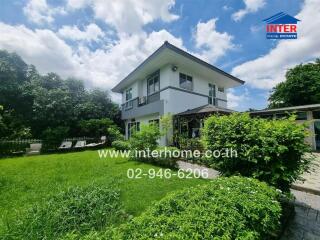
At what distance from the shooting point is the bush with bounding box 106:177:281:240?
168 centimetres

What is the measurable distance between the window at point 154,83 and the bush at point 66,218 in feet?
35.6

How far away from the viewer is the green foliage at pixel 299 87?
2302 centimetres

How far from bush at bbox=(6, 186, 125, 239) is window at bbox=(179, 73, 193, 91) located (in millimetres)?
10533

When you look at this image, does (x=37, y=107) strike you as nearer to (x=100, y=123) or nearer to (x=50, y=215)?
(x=100, y=123)

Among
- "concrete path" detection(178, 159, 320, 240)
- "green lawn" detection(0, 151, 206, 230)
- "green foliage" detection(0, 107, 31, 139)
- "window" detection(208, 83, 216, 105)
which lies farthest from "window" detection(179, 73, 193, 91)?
"green foliage" detection(0, 107, 31, 139)

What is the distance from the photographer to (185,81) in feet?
44.0

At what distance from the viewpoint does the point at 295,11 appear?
8.27m

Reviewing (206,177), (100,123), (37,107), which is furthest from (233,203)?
(37,107)

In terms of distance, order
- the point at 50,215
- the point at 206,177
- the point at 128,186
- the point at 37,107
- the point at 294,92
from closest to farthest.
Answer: the point at 50,215
the point at 128,186
the point at 206,177
the point at 37,107
the point at 294,92

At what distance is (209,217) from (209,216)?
0.03m

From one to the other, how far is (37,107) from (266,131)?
19.0 metres

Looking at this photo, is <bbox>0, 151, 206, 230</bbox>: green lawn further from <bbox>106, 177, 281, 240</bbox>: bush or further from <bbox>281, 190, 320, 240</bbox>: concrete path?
<bbox>281, 190, 320, 240</bbox>: concrete path

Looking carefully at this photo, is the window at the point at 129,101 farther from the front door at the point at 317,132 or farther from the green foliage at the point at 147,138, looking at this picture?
the front door at the point at 317,132

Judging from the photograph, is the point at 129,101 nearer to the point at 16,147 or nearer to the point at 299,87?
the point at 16,147
